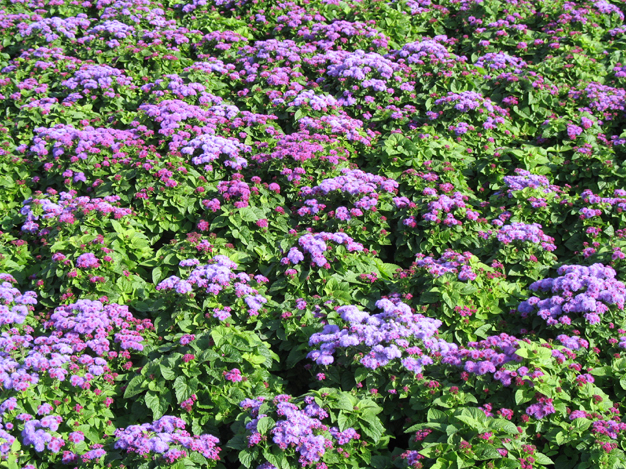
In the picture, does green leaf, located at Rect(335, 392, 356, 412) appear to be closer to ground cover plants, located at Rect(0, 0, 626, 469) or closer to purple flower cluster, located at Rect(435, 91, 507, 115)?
ground cover plants, located at Rect(0, 0, 626, 469)

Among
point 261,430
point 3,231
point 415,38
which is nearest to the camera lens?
point 261,430

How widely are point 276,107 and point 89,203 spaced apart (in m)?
4.02

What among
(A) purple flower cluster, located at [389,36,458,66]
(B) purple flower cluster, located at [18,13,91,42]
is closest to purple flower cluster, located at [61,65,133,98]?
(B) purple flower cluster, located at [18,13,91,42]

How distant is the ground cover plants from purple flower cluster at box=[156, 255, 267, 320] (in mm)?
28

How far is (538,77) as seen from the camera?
1174 cm

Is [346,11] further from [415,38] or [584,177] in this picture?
[584,177]

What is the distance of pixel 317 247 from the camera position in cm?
789

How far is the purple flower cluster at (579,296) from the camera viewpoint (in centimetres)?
683

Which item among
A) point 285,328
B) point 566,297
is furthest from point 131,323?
point 566,297

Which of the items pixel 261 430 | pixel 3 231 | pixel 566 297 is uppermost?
pixel 566 297

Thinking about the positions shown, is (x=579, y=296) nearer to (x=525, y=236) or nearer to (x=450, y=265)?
(x=525, y=236)

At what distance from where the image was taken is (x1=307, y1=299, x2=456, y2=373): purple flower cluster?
21.3 ft

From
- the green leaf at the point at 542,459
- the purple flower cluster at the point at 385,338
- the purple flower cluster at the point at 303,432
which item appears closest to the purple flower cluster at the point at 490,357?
the purple flower cluster at the point at 385,338

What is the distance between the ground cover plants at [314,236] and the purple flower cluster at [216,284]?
28mm
